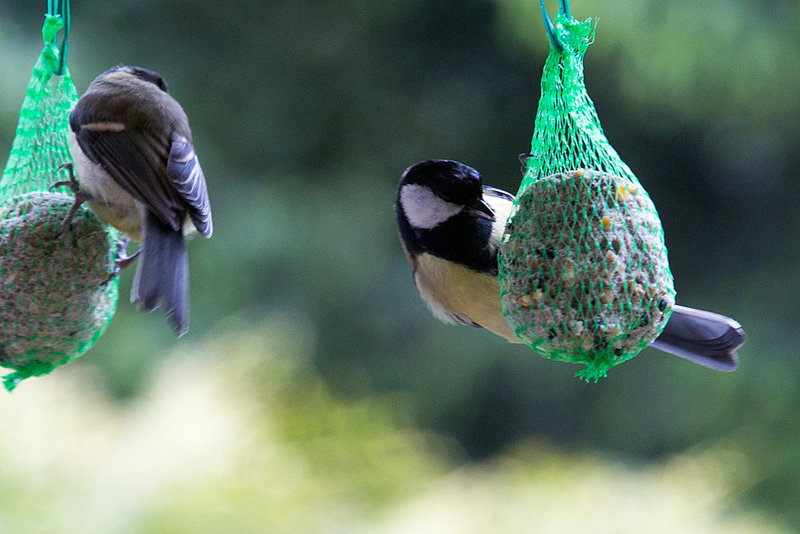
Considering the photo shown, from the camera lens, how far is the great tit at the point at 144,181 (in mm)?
1455

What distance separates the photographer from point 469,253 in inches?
57.8

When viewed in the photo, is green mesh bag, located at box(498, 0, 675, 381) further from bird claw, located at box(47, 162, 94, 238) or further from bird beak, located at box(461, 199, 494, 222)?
bird claw, located at box(47, 162, 94, 238)

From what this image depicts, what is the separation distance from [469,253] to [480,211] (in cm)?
7

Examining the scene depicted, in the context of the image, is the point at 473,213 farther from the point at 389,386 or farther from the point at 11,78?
the point at 389,386

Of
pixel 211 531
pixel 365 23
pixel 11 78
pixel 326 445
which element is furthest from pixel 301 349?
pixel 365 23

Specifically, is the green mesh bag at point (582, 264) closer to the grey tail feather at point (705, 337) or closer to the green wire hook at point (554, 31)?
the green wire hook at point (554, 31)

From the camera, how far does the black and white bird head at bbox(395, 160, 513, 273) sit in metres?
1.43

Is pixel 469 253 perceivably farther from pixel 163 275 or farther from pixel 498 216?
pixel 163 275

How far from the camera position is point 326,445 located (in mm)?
2588

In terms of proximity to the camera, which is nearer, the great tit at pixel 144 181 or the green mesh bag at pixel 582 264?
the green mesh bag at pixel 582 264

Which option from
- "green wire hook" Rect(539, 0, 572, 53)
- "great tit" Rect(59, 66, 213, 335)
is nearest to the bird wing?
"great tit" Rect(59, 66, 213, 335)

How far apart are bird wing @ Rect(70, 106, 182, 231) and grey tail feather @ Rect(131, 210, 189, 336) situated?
0.08 feet

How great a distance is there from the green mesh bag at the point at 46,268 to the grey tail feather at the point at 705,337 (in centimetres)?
88

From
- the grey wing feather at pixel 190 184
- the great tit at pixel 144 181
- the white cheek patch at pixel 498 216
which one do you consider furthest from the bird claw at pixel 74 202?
the white cheek patch at pixel 498 216
